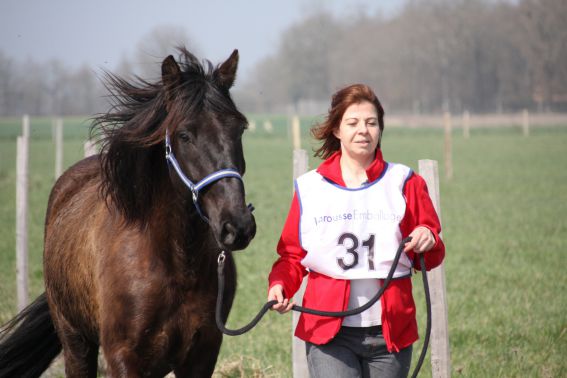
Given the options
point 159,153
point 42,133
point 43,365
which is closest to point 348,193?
point 159,153

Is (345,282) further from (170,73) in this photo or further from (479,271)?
(479,271)

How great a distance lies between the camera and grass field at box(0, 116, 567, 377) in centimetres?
554

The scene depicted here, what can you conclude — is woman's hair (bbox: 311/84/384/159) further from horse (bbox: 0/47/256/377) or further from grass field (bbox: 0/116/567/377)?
grass field (bbox: 0/116/567/377)

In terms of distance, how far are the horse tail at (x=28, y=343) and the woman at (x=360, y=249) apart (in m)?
2.48

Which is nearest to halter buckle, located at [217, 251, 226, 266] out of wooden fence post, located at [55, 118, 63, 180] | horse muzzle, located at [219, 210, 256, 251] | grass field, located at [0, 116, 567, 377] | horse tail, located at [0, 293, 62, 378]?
horse muzzle, located at [219, 210, 256, 251]

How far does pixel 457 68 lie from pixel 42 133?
4230 centimetres

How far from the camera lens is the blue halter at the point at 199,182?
2.91 metres

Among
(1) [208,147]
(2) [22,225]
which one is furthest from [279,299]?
(2) [22,225]

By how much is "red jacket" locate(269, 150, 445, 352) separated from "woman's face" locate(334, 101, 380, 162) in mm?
73

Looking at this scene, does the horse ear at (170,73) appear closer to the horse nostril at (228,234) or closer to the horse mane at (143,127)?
the horse mane at (143,127)

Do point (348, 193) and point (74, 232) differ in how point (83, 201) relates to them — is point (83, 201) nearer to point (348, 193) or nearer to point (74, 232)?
point (74, 232)

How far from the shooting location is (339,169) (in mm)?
3053

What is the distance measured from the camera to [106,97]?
3.90 m

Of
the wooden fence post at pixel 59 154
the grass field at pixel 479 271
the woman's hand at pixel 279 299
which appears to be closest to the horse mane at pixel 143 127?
the woman's hand at pixel 279 299
